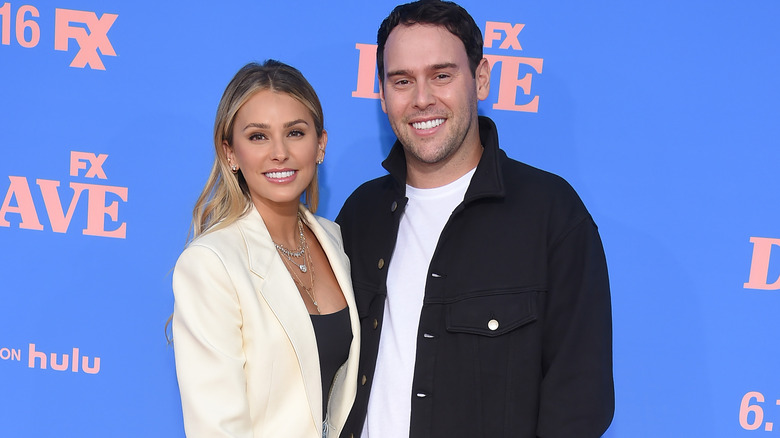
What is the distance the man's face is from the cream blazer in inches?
21.6

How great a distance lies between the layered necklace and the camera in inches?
70.9

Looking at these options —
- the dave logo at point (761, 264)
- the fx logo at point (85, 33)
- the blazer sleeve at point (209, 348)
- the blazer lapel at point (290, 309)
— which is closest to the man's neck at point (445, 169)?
the blazer lapel at point (290, 309)

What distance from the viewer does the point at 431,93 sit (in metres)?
1.79

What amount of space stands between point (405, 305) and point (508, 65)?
3.21 ft

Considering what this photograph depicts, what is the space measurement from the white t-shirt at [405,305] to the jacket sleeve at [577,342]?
0.36 m

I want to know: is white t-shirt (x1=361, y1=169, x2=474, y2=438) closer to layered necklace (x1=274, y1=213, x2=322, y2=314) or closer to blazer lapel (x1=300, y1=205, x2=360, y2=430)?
blazer lapel (x1=300, y1=205, x2=360, y2=430)

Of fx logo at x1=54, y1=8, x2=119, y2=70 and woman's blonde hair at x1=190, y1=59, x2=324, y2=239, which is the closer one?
woman's blonde hair at x1=190, y1=59, x2=324, y2=239

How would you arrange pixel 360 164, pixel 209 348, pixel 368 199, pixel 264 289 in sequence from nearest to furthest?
pixel 209 348
pixel 264 289
pixel 368 199
pixel 360 164

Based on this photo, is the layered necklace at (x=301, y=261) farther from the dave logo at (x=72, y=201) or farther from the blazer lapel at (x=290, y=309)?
the dave logo at (x=72, y=201)

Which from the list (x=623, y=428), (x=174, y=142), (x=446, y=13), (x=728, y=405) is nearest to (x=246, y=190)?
(x=174, y=142)

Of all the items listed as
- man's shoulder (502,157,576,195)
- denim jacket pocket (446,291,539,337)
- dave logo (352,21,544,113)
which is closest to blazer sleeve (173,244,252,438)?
denim jacket pocket (446,291,539,337)

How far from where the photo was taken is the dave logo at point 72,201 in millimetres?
2318

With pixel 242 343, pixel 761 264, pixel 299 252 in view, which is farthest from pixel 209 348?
pixel 761 264

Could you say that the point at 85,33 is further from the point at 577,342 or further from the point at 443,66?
the point at 577,342
